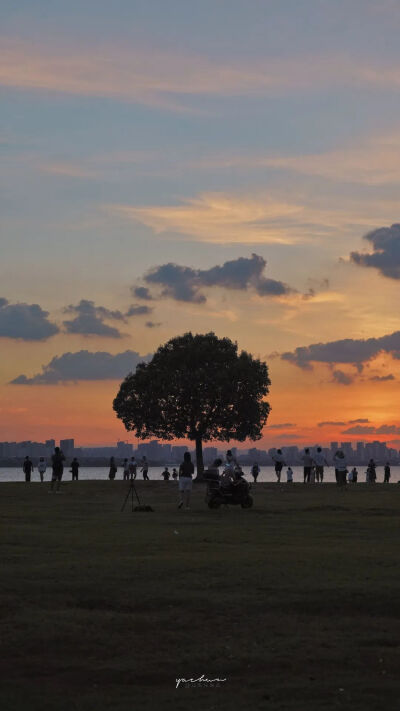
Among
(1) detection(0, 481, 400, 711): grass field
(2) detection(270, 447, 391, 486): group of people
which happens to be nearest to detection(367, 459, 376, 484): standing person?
(2) detection(270, 447, 391, 486): group of people

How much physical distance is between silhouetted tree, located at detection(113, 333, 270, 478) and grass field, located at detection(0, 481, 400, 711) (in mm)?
60409

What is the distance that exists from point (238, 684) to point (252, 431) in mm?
81190

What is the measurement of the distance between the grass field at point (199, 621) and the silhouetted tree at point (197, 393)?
60409 mm

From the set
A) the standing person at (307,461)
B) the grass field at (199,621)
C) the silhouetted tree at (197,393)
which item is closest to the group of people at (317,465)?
the standing person at (307,461)

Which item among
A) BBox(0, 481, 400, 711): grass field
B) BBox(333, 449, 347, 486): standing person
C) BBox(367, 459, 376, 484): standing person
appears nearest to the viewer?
BBox(0, 481, 400, 711): grass field

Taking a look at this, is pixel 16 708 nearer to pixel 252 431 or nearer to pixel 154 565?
pixel 154 565

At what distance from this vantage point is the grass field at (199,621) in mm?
11039

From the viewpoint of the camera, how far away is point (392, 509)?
1574 inches

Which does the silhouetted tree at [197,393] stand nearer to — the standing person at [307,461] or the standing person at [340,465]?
the standing person at [307,461]

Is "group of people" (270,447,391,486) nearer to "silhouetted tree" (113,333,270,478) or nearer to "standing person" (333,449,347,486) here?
"standing person" (333,449,347,486)

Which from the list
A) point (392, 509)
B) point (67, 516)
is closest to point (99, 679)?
point (67, 516)

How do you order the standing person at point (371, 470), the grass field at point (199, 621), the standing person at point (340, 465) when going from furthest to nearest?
the standing person at point (371, 470), the standing person at point (340, 465), the grass field at point (199, 621)

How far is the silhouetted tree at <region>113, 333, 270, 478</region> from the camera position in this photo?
88000mm

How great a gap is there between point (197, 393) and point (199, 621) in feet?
241
